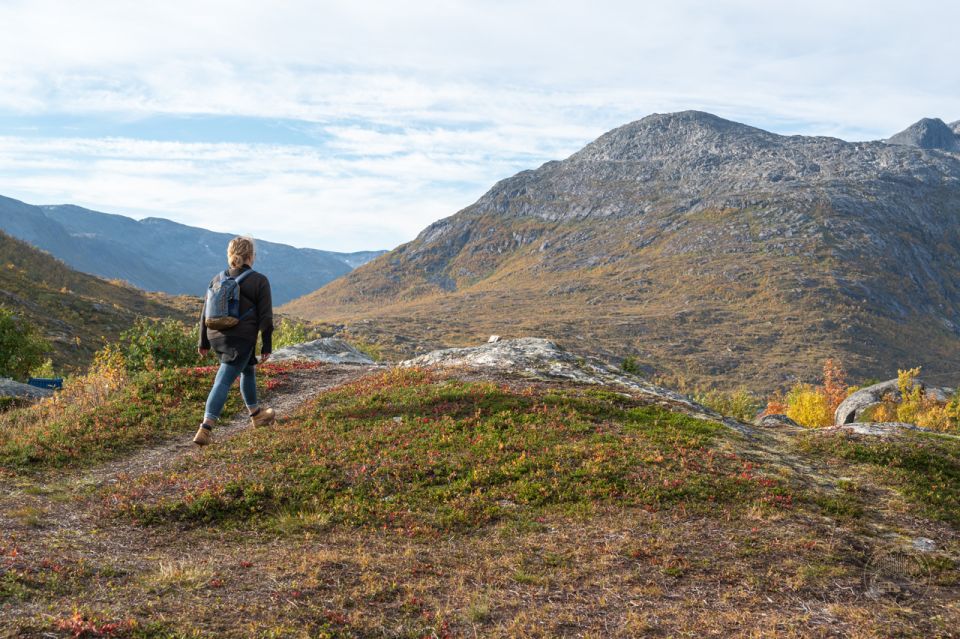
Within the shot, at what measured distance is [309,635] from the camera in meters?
6.66

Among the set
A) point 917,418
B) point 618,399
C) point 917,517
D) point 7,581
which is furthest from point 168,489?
point 917,418

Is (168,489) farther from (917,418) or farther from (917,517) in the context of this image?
(917,418)

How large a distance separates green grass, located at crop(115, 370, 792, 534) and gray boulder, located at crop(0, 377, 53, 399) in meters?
13.3

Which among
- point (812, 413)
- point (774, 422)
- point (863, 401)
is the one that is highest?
point (774, 422)

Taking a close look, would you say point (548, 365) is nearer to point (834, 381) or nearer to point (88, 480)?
point (88, 480)

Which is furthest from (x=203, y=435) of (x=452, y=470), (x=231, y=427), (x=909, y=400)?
(x=909, y=400)

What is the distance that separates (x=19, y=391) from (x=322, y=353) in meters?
13.4

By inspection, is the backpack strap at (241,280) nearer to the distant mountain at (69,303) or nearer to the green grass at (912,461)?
the green grass at (912,461)

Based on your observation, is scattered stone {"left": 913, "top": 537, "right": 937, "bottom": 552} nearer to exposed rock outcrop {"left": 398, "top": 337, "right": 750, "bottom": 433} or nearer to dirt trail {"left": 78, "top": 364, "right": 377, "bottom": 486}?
exposed rock outcrop {"left": 398, "top": 337, "right": 750, "bottom": 433}

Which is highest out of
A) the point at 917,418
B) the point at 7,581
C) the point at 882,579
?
the point at 7,581

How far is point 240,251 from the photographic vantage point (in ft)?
44.0

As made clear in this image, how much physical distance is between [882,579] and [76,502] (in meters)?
14.1

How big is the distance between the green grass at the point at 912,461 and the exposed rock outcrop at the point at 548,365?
306cm

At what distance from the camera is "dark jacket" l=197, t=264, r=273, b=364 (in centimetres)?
1316
